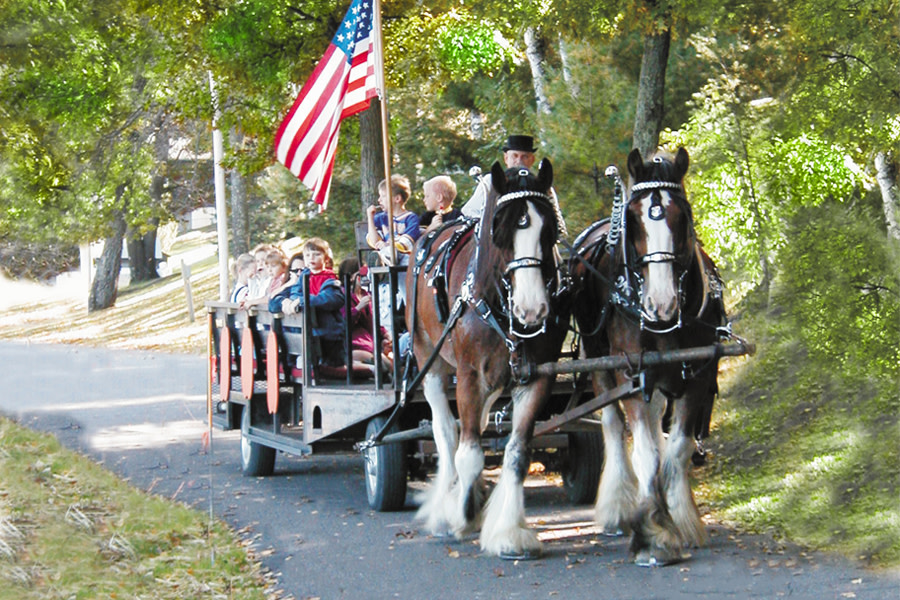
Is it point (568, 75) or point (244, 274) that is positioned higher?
point (568, 75)

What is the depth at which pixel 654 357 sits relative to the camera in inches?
300

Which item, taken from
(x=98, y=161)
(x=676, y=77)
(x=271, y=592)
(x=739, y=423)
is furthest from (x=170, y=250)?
(x=271, y=592)

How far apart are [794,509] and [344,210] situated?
52.5 feet

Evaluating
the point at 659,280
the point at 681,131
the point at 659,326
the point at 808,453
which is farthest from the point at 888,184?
the point at 659,280

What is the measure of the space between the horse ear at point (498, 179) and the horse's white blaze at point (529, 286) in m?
0.31

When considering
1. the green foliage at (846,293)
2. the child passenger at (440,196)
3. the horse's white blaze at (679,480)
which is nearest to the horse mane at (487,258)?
the horse's white blaze at (679,480)

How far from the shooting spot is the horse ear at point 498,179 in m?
7.93

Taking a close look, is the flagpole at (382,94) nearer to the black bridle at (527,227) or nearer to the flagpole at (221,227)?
the black bridle at (527,227)

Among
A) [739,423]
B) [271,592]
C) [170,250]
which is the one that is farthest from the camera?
[170,250]

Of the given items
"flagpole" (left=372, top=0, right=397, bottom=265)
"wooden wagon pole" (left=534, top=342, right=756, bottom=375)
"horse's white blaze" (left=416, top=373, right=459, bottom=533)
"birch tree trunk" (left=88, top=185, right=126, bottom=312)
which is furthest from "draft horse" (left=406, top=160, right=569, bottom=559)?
"birch tree trunk" (left=88, top=185, right=126, bottom=312)

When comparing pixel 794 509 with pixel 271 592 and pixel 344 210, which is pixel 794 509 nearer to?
pixel 271 592

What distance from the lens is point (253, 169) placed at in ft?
57.3

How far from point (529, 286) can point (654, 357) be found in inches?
32.1

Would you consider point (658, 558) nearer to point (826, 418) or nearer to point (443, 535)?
point (443, 535)
